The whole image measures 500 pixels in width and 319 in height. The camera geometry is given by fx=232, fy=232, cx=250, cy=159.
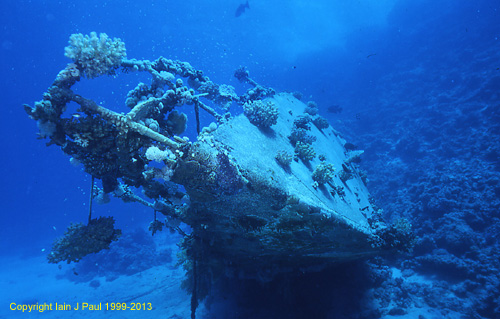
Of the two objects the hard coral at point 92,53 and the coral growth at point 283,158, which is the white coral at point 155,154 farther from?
the coral growth at point 283,158

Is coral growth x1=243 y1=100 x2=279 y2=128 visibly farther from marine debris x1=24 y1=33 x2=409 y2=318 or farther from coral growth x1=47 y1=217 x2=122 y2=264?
coral growth x1=47 y1=217 x2=122 y2=264

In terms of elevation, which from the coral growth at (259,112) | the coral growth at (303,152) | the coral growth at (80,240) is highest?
the coral growth at (259,112)

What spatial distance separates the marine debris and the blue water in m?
3.46

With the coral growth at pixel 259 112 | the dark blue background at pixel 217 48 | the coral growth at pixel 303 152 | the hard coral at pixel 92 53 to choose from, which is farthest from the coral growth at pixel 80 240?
the dark blue background at pixel 217 48

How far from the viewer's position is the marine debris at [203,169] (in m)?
3.52

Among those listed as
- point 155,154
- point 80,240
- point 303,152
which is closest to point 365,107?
point 303,152

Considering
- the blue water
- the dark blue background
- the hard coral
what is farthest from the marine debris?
the dark blue background

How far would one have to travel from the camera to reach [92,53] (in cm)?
351

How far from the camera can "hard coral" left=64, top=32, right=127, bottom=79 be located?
3438 mm

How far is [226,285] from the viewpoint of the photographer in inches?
356

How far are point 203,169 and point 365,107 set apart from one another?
3396 cm

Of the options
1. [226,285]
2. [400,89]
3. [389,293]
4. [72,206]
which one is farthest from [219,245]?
[72,206]

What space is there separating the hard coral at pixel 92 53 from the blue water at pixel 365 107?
8.15 metres

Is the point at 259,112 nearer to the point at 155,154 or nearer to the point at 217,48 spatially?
the point at 155,154
